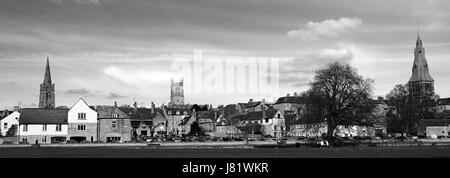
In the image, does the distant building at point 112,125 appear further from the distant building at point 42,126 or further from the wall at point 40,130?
the wall at point 40,130

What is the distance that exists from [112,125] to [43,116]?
13112 millimetres

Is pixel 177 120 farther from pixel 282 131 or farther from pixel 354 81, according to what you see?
pixel 354 81

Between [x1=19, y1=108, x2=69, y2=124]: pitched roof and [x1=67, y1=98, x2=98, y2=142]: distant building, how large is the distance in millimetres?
1538

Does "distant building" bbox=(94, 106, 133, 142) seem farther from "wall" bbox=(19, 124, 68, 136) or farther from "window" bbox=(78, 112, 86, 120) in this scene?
"wall" bbox=(19, 124, 68, 136)

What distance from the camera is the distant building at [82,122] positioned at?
341 feet

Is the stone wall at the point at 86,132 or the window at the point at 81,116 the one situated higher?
the window at the point at 81,116

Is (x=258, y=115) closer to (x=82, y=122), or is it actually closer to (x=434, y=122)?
(x=434, y=122)

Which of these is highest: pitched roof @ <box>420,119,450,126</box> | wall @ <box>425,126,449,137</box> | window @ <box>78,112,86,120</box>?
window @ <box>78,112,86,120</box>

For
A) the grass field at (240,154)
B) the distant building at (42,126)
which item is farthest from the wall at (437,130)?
the distant building at (42,126)

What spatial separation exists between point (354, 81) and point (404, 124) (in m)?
52.7

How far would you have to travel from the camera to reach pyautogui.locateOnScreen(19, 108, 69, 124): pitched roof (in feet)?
336

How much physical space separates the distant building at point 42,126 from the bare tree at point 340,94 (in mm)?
50431

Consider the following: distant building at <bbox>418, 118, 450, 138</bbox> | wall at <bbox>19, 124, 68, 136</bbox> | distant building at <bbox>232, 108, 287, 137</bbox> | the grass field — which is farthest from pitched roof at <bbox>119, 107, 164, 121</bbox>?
the grass field
